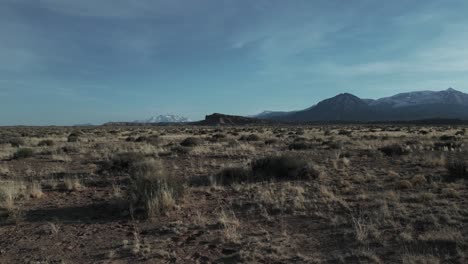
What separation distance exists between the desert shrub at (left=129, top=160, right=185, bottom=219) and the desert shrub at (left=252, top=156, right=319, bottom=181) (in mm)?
4142

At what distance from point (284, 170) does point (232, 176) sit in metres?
1.83

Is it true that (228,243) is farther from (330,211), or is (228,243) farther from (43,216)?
(43,216)

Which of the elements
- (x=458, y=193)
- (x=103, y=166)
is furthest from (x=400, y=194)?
(x=103, y=166)

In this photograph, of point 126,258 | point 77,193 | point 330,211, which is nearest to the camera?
point 126,258

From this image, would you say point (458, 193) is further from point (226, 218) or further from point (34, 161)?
point (34, 161)

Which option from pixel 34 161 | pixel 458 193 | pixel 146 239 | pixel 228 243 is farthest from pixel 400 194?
pixel 34 161

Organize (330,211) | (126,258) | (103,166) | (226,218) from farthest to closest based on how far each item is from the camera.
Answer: (103,166) < (330,211) < (226,218) < (126,258)

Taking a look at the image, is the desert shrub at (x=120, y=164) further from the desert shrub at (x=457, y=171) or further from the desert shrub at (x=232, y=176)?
the desert shrub at (x=457, y=171)

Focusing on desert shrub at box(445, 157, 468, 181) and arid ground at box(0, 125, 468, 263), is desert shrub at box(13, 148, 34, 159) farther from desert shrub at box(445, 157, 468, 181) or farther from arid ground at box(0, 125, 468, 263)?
desert shrub at box(445, 157, 468, 181)

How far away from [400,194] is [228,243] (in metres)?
5.89

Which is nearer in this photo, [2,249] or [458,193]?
[2,249]

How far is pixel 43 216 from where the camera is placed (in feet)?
32.9

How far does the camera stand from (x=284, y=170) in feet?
49.2

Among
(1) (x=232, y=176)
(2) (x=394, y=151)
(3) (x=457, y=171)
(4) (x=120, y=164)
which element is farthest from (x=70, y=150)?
(3) (x=457, y=171)
